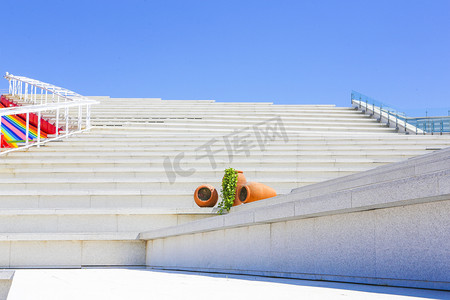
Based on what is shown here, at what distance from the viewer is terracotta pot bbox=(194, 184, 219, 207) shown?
8086mm

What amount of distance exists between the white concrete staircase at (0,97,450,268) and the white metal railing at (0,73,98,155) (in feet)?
1.52

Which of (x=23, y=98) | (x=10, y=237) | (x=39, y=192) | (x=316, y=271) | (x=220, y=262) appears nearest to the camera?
(x=316, y=271)

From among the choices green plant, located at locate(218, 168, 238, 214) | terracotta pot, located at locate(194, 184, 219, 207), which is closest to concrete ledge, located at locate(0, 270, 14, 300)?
terracotta pot, located at locate(194, 184, 219, 207)

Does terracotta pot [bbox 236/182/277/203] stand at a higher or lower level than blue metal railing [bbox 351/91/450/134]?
lower

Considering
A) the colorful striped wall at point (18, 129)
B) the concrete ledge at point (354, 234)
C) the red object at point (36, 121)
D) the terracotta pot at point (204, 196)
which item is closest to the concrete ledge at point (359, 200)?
the concrete ledge at point (354, 234)

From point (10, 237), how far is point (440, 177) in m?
6.35

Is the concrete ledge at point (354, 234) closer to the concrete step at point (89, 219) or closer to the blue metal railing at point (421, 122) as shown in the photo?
the concrete step at point (89, 219)

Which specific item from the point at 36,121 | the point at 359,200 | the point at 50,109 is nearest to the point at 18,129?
the point at 36,121

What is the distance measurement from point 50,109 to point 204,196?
286 inches

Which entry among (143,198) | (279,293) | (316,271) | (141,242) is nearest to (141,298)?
(279,293)

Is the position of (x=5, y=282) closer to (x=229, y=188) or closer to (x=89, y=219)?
(x=89, y=219)

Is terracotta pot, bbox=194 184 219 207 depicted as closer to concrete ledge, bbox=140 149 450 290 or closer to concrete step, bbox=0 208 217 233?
concrete step, bbox=0 208 217 233

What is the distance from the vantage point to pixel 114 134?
14148mm

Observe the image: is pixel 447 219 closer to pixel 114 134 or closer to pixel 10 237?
pixel 10 237
